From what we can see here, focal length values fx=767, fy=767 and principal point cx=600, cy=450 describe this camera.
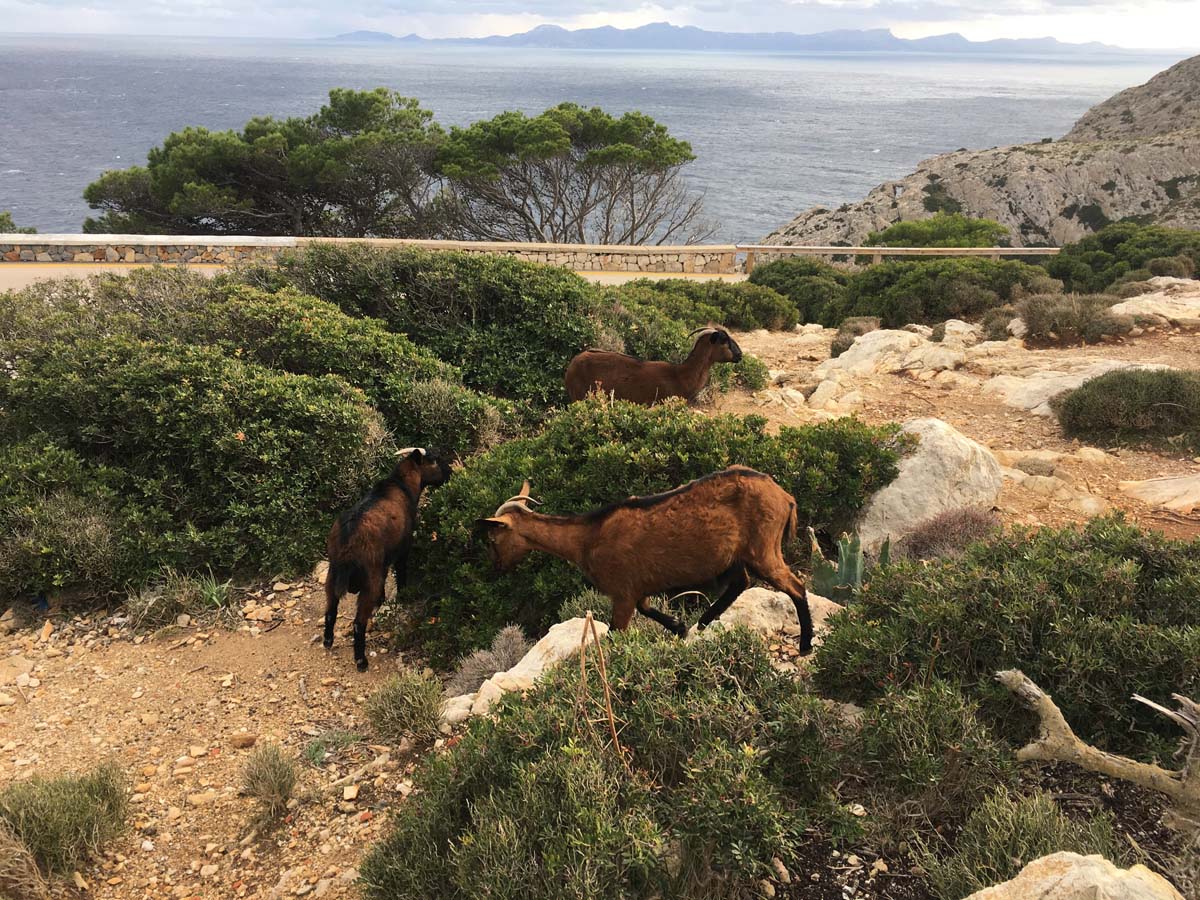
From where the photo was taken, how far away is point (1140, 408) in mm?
9047

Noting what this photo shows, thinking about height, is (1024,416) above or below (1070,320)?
below

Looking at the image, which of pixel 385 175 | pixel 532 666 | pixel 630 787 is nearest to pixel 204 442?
pixel 532 666

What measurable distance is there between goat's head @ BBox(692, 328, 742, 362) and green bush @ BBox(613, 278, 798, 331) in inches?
236

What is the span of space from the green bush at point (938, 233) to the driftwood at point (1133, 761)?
31.9m

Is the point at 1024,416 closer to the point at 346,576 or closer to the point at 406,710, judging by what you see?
the point at 346,576

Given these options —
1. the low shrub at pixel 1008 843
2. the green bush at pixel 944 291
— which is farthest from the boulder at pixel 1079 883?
the green bush at pixel 944 291

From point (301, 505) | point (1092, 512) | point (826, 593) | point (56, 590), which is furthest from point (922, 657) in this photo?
point (56, 590)

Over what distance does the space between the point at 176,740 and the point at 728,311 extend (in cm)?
1260

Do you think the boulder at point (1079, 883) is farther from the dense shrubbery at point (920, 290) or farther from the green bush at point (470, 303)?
the dense shrubbery at point (920, 290)

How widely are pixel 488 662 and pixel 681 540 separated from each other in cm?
172

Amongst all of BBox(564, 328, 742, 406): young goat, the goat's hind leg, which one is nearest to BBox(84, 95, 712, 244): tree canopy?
BBox(564, 328, 742, 406): young goat

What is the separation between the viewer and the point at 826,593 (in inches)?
229

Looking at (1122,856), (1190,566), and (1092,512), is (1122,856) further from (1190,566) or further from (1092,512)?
(1092,512)

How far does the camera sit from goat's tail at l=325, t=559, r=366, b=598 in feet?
18.7
